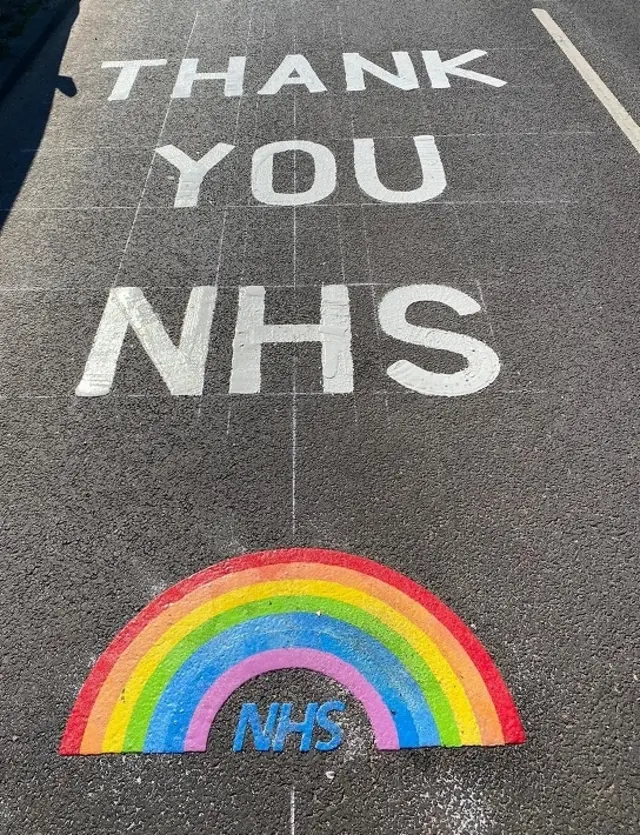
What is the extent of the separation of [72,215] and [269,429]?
13.6ft

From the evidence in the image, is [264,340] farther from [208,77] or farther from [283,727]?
[208,77]

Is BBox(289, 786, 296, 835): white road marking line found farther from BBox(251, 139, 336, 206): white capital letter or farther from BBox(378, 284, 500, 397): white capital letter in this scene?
BBox(251, 139, 336, 206): white capital letter

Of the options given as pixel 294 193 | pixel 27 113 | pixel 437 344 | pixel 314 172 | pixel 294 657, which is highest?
pixel 27 113

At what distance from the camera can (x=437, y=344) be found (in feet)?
22.2

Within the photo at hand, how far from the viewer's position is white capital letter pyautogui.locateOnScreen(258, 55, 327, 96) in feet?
35.4

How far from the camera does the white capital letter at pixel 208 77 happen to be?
10.8 meters

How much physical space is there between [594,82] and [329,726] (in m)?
10.1

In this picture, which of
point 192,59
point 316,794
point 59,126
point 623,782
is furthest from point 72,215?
point 623,782

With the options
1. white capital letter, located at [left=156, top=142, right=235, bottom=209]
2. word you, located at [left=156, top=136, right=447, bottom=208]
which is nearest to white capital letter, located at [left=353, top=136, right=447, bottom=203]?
word you, located at [left=156, top=136, right=447, bottom=208]

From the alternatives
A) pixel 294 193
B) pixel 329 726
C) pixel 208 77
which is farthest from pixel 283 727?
pixel 208 77

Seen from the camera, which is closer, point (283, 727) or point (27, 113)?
point (283, 727)

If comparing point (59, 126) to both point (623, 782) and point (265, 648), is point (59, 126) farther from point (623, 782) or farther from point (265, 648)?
point (623, 782)

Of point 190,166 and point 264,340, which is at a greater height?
point 190,166

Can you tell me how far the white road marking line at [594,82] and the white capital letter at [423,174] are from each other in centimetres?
261
